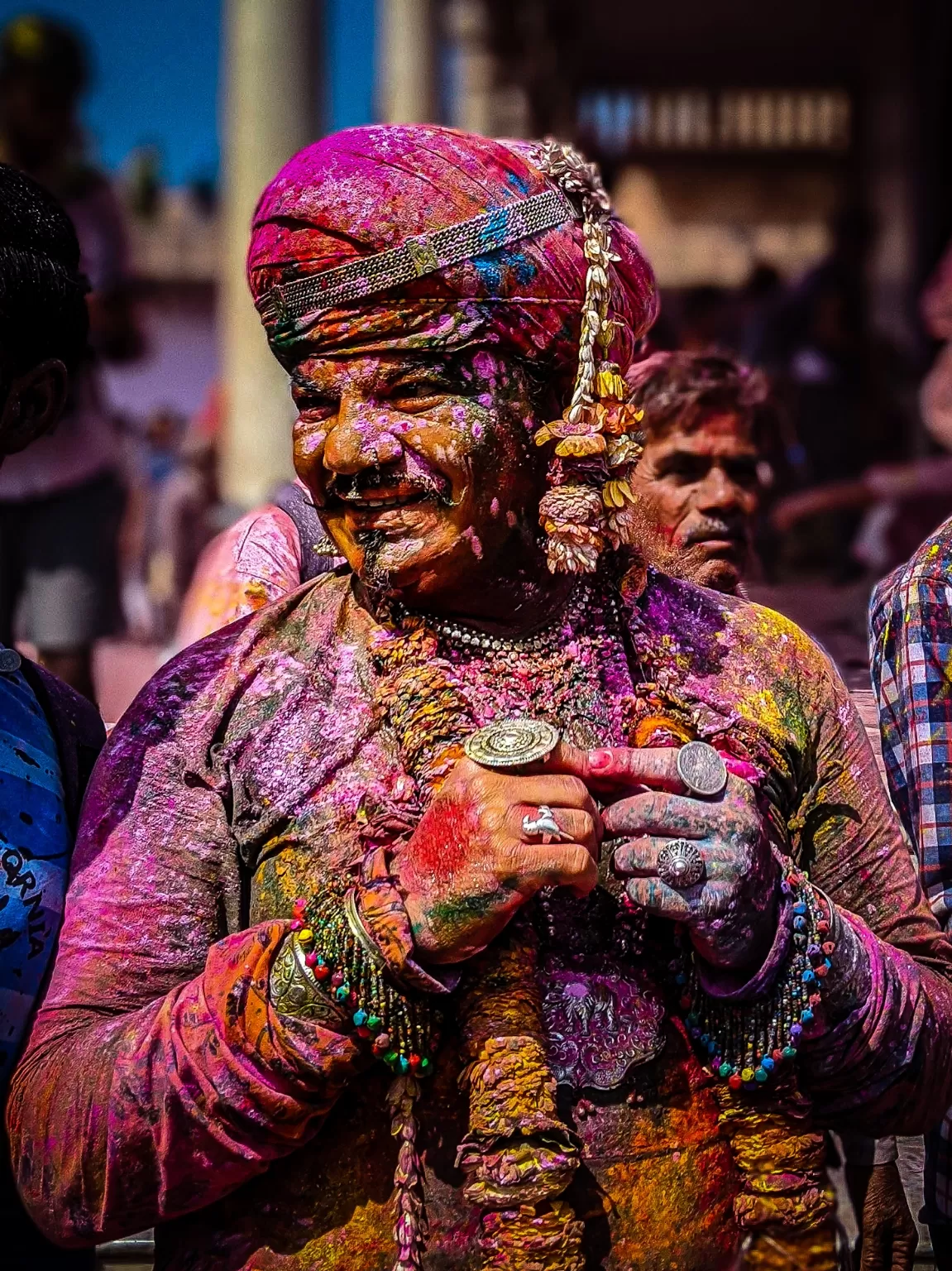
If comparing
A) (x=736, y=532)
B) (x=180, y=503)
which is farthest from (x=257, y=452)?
(x=736, y=532)

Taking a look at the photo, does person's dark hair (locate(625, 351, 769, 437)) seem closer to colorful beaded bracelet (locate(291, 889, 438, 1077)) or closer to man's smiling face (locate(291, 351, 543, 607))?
man's smiling face (locate(291, 351, 543, 607))

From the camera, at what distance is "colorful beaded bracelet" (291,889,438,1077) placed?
2.02 metres

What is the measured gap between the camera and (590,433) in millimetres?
2270

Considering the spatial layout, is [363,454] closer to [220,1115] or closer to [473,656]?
[473,656]

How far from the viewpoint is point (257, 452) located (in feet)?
34.9

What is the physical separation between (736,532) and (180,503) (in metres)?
11.0

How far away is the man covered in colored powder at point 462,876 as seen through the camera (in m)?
2.05

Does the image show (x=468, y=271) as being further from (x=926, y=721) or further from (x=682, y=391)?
(x=682, y=391)

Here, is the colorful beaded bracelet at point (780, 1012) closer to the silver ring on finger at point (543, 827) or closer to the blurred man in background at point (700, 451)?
the silver ring on finger at point (543, 827)

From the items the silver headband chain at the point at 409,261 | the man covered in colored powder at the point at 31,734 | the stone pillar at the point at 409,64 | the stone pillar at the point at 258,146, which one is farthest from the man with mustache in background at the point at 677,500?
the stone pillar at the point at 409,64

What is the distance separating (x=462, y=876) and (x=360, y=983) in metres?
0.18

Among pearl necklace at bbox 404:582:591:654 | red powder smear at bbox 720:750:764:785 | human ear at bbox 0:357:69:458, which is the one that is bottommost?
red powder smear at bbox 720:750:764:785

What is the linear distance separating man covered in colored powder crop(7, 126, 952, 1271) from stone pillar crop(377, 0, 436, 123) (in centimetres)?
1297

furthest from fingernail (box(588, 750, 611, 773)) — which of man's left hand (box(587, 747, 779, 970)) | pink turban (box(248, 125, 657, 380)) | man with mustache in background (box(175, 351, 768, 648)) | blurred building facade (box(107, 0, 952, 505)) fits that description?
blurred building facade (box(107, 0, 952, 505))
